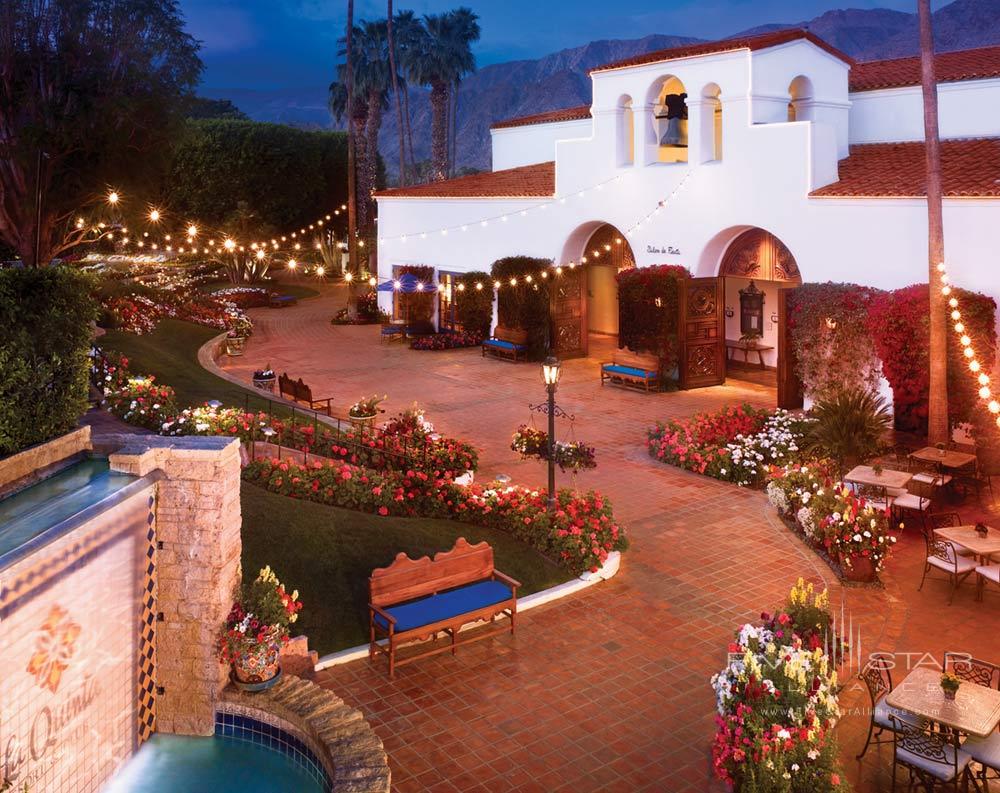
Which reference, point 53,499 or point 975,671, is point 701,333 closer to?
point 975,671

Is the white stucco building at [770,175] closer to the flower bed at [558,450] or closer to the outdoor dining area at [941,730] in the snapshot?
the flower bed at [558,450]

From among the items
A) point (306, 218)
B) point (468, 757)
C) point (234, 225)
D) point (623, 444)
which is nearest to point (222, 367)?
point (623, 444)

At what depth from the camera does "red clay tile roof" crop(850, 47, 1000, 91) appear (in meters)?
22.8

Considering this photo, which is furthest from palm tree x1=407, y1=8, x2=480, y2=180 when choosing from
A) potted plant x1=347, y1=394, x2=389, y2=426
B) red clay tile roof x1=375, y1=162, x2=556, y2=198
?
potted plant x1=347, y1=394, x2=389, y2=426

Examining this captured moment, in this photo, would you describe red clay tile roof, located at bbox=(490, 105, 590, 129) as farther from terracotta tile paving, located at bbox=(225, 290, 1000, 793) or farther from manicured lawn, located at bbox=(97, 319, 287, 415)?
terracotta tile paving, located at bbox=(225, 290, 1000, 793)

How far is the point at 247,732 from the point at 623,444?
38.9ft

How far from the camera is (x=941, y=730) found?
7738 mm

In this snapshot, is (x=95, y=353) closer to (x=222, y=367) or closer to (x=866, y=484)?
(x=222, y=367)

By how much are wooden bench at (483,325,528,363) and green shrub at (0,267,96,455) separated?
1879 centimetres

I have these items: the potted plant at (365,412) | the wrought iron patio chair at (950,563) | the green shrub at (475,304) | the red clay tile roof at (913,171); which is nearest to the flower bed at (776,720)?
the wrought iron patio chair at (950,563)

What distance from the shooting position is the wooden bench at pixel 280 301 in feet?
143

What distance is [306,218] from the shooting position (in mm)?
55281

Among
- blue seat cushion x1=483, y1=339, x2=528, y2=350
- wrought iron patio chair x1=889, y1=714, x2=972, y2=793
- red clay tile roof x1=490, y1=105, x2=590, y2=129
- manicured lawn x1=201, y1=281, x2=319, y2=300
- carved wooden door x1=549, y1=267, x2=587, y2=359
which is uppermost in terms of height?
red clay tile roof x1=490, y1=105, x2=590, y2=129

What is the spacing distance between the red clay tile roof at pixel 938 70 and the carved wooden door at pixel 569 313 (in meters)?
9.11
